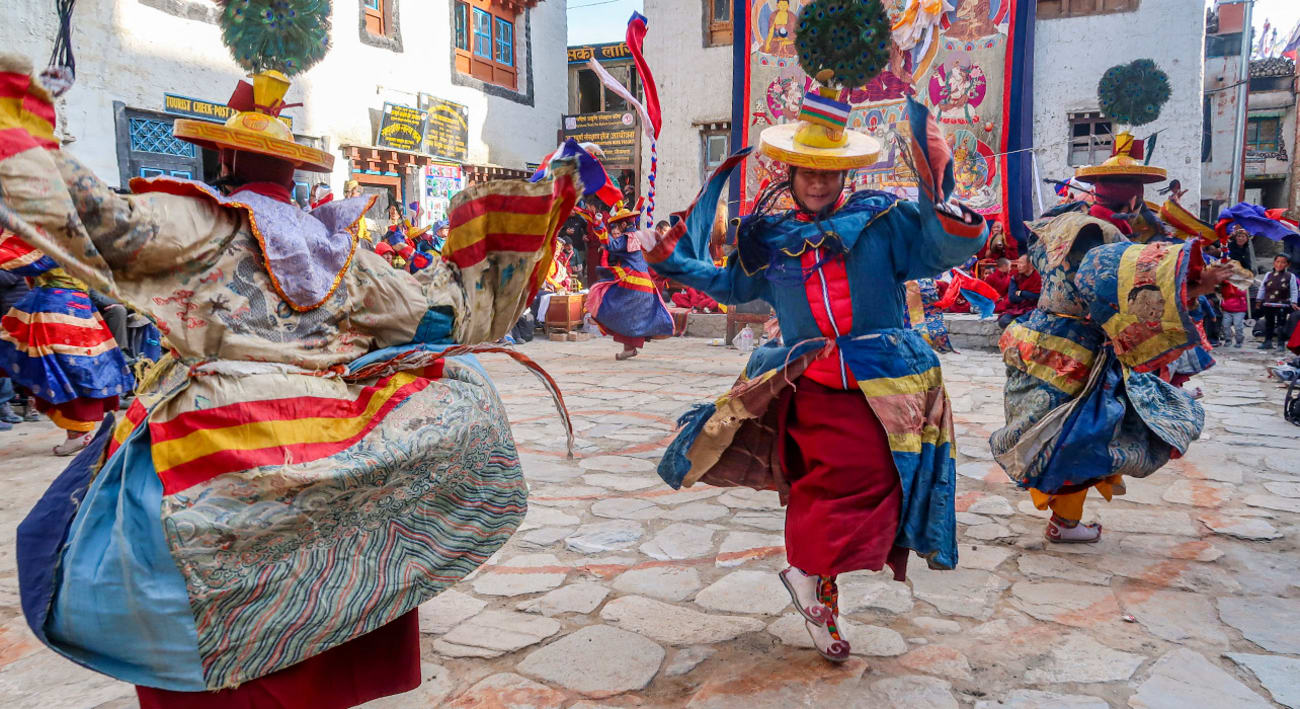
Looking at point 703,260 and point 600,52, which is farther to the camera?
point 600,52

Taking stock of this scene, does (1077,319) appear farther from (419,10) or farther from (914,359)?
(419,10)

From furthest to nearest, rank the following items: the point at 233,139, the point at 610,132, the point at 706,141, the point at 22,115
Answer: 1. the point at 610,132
2. the point at 706,141
3. the point at 233,139
4. the point at 22,115

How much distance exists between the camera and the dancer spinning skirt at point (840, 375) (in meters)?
2.82

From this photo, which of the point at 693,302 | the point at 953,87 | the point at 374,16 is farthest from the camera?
the point at 374,16

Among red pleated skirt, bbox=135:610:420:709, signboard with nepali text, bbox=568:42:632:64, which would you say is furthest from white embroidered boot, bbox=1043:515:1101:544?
signboard with nepali text, bbox=568:42:632:64

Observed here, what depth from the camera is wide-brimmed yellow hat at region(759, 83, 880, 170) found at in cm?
292

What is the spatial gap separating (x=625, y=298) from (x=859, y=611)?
7034 millimetres

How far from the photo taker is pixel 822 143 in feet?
9.77

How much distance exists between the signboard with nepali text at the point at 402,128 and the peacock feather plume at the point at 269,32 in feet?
44.2

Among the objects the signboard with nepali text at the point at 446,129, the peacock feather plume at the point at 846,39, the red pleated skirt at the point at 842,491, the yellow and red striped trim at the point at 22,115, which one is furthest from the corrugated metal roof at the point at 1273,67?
the yellow and red striped trim at the point at 22,115

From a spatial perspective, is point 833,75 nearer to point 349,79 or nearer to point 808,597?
point 808,597

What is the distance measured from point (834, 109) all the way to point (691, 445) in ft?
4.49

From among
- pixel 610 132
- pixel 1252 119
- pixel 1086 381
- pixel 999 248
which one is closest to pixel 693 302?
pixel 610 132

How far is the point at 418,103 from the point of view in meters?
16.4
